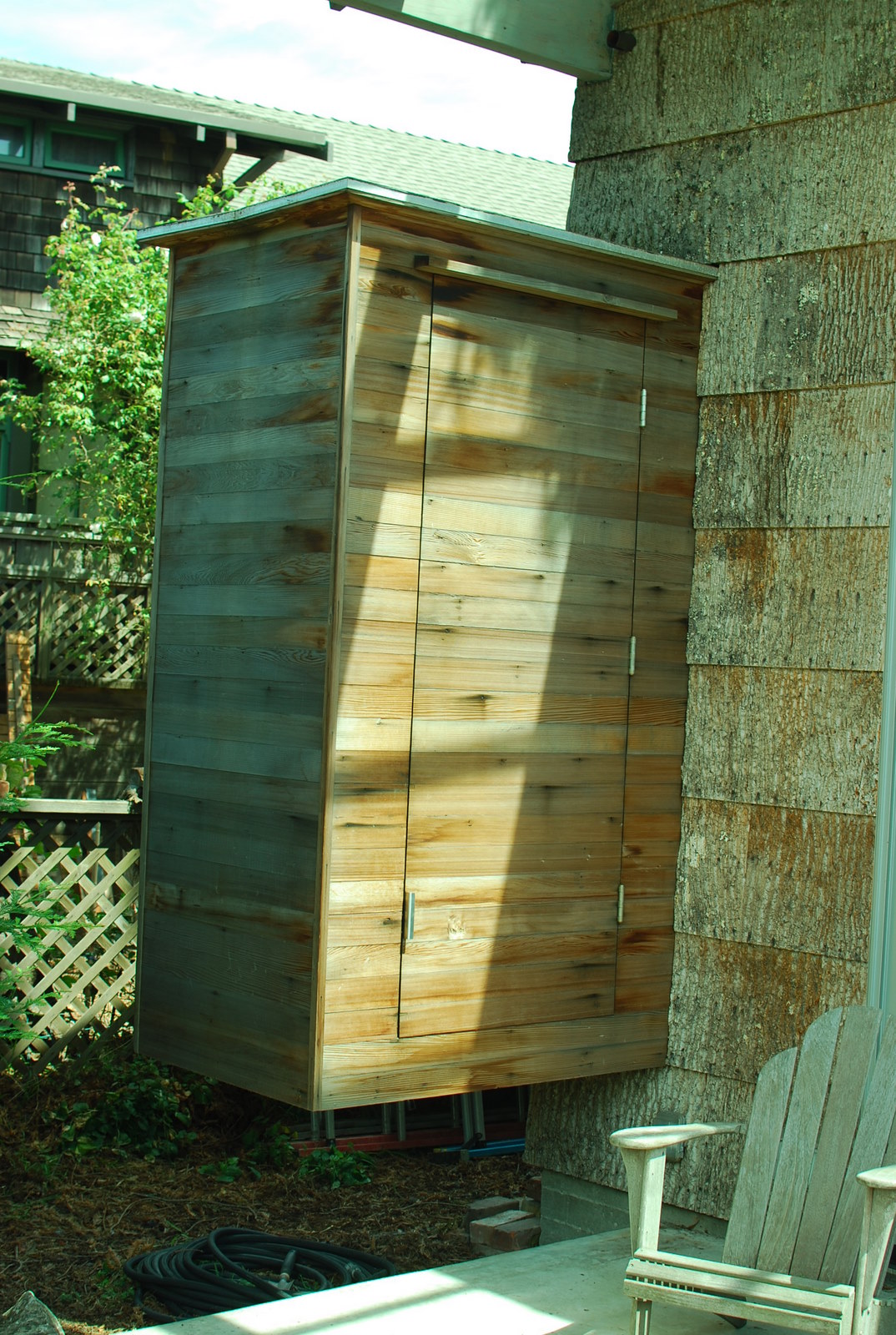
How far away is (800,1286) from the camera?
2.65 m

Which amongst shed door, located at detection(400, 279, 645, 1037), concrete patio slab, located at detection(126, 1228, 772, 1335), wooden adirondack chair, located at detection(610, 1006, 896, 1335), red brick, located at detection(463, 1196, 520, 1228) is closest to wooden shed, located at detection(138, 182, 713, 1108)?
shed door, located at detection(400, 279, 645, 1037)

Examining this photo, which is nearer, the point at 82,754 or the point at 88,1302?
the point at 88,1302

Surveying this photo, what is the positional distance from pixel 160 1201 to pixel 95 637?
5745 millimetres

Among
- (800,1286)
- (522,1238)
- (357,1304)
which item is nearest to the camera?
(800,1286)

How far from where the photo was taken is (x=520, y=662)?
3471 millimetres

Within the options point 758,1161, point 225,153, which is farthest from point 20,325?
point 758,1161

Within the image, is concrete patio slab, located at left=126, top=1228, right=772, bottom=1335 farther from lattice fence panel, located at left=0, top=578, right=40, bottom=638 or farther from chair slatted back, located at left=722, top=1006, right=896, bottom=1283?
lattice fence panel, located at left=0, top=578, right=40, bottom=638

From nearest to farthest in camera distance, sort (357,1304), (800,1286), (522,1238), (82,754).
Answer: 1. (800,1286)
2. (357,1304)
3. (522,1238)
4. (82,754)

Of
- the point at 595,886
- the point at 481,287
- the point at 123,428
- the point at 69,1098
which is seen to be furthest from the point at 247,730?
the point at 123,428

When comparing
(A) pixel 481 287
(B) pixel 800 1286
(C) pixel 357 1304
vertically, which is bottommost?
(C) pixel 357 1304

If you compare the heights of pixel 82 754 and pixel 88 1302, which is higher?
pixel 82 754

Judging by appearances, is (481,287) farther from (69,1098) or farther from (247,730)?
(69,1098)

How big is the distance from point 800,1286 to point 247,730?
1.77 metres

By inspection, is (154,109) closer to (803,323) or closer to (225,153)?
(225,153)
